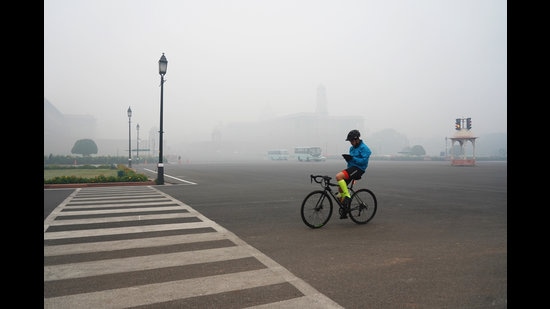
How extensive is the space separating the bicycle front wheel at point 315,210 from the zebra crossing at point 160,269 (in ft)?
5.37

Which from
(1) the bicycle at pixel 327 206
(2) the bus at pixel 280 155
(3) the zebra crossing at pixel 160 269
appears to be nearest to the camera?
(3) the zebra crossing at pixel 160 269

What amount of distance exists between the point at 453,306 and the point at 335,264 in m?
1.60

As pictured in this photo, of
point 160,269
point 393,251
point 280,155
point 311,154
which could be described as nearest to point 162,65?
point 160,269

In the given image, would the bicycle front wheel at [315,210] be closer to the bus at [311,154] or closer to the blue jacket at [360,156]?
the blue jacket at [360,156]

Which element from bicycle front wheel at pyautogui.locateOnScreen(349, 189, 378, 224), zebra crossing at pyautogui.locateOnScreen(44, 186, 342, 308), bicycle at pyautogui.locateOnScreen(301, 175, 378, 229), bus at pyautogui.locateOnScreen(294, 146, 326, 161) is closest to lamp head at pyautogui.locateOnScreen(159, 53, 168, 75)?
zebra crossing at pyautogui.locateOnScreen(44, 186, 342, 308)

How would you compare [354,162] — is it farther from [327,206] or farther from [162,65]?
[162,65]

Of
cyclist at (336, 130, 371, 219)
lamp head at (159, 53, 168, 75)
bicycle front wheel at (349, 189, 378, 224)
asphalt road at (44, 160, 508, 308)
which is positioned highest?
lamp head at (159, 53, 168, 75)

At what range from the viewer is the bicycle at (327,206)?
7.02 m

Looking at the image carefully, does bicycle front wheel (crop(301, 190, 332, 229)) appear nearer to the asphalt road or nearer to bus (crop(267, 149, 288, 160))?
the asphalt road

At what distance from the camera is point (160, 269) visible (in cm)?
453

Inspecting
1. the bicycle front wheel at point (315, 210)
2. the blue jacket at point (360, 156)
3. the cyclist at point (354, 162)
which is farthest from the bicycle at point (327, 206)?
the blue jacket at point (360, 156)

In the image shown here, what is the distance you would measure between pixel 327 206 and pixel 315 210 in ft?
1.18

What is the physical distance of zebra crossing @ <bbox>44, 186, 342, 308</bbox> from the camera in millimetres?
3580

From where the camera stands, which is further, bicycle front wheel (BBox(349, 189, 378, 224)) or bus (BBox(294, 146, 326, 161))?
bus (BBox(294, 146, 326, 161))
